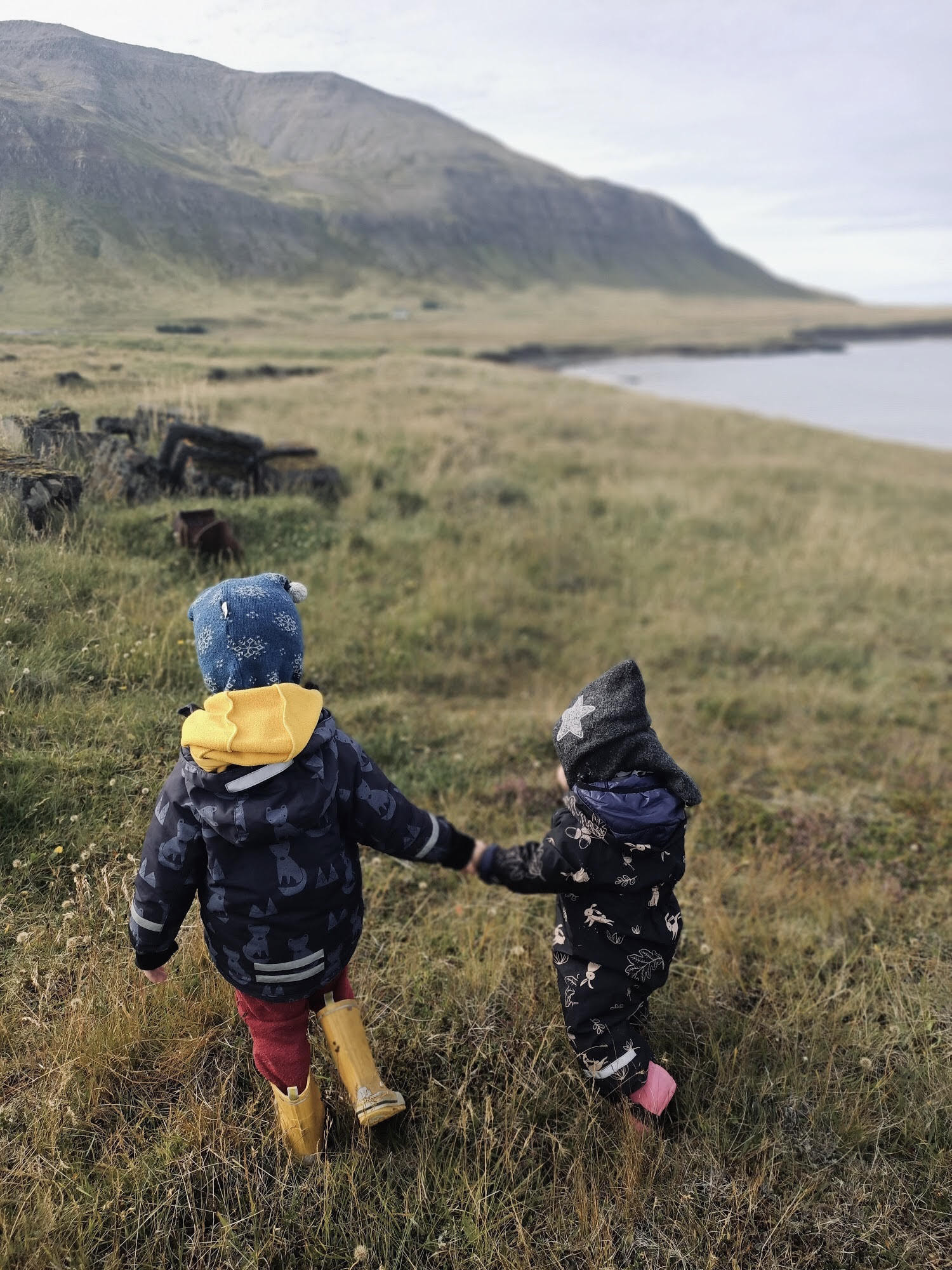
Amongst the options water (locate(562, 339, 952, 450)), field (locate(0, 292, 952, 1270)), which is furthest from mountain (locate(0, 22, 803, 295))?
water (locate(562, 339, 952, 450))

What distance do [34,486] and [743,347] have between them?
80.8m

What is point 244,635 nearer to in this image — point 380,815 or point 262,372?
point 380,815

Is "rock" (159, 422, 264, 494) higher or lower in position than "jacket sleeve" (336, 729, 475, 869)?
higher

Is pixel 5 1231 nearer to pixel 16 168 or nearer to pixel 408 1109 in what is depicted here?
pixel 408 1109

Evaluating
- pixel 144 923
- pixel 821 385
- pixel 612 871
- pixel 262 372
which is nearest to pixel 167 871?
pixel 144 923

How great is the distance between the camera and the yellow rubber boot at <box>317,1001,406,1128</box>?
2.18 metres

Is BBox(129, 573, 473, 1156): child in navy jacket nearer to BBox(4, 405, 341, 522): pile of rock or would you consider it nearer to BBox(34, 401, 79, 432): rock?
BBox(4, 405, 341, 522): pile of rock

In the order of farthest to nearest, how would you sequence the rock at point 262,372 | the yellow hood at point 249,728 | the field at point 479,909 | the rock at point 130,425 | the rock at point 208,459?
the rock at point 262,372
the rock at point 208,459
the rock at point 130,425
the field at point 479,909
the yellow hood at point 249,728

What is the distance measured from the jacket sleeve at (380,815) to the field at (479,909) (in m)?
0.88

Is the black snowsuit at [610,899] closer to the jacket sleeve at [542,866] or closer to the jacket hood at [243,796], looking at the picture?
the jacket sleeve at [542,866]

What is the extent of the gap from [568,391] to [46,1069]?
2803 centimetres

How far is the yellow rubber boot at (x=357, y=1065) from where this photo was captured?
218 centimetres

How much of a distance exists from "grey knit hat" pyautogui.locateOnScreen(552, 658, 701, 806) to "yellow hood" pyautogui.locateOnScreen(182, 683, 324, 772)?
2.60ft

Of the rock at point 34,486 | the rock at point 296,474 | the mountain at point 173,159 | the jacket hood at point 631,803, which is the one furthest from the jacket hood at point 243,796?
the rock at point 296,474
